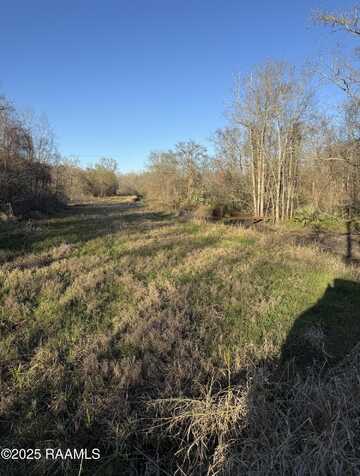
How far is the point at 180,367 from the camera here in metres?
2.93

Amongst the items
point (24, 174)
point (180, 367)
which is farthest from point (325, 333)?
point (24, 174)

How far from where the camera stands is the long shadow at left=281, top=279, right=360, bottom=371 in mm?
3320

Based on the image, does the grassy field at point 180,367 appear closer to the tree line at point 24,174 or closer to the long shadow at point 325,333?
the long shadow at point 325,333

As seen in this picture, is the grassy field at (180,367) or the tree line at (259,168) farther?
the tree line at (259,168)

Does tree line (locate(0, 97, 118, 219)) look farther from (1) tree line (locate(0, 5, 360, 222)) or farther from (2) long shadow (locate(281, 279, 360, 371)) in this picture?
(2) long shadow (locate(281, 279, 360, 371))

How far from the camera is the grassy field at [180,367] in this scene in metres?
2.11

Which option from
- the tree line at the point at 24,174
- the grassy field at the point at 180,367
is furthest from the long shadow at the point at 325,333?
the tree line at the point at 24,174

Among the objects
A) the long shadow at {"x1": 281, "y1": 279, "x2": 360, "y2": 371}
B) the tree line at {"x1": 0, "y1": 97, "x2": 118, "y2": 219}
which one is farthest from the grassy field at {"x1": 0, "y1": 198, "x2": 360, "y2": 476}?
the tree line at {"x1": 0, "y1": 97, "x2": 118, "y2": 219}

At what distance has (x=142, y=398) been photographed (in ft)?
8.48

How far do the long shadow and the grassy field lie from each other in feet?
0.08

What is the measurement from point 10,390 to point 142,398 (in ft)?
4.13

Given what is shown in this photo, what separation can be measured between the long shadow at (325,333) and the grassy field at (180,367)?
0.9 inches

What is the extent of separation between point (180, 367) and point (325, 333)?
7.27 feet

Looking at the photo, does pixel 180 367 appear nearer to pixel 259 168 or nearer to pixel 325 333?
pixel 325 333
